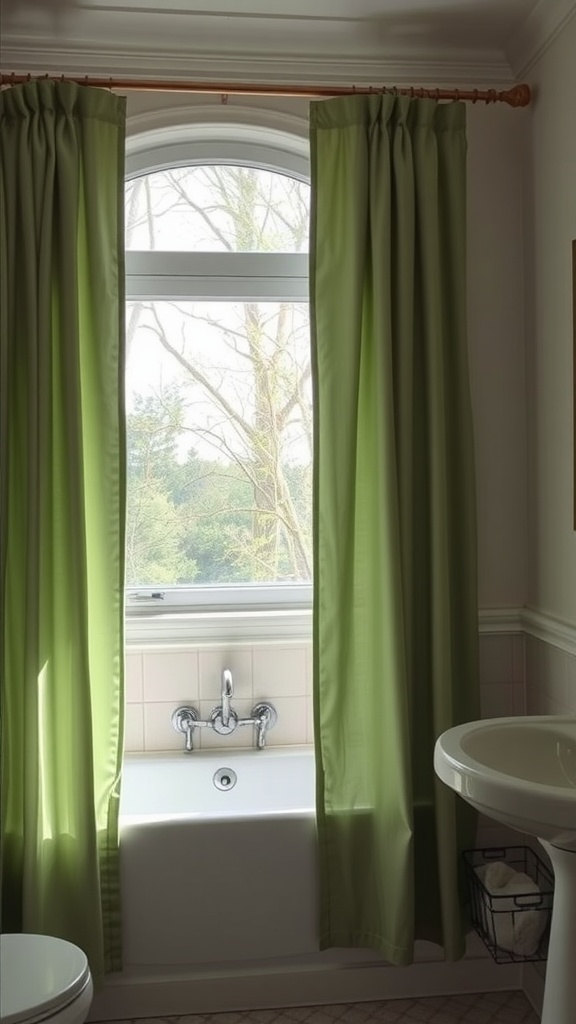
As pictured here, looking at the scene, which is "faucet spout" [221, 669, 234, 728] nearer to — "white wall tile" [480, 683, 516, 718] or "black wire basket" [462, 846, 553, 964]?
"white wall tile" [480, 683, 516, 718]

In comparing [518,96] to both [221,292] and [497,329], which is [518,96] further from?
[221,292]

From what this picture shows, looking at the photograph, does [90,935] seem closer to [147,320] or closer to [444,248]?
[147,320]

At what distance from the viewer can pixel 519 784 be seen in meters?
1.75

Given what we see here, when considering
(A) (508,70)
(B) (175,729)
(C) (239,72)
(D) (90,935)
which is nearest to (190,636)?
(B) (175,729)

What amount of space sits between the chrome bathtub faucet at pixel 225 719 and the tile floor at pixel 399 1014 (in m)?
0.74

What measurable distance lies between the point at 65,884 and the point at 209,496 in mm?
1221

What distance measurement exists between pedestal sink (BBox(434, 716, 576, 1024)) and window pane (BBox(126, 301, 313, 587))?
111 cm

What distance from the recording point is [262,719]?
294 cm

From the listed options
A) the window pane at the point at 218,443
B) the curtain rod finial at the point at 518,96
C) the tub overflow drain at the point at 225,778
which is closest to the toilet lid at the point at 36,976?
the tub overflow drain at the point at 225,778

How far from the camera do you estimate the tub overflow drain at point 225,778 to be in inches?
114

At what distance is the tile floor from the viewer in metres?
2.58

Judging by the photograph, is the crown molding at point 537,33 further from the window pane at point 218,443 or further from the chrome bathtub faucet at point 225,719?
the chrome bathtub faucet at point 225,719

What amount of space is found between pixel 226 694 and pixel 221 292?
126cm

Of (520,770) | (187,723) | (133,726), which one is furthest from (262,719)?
(520,770)
